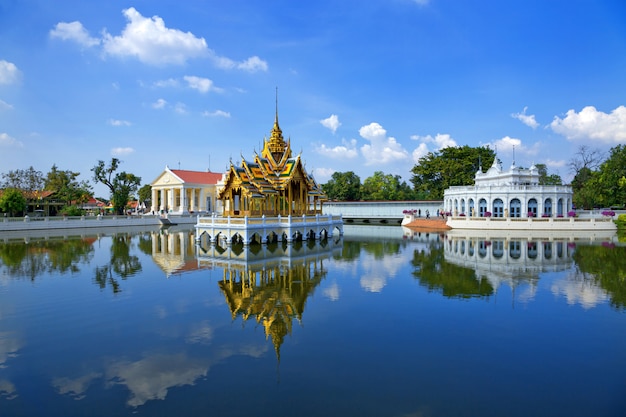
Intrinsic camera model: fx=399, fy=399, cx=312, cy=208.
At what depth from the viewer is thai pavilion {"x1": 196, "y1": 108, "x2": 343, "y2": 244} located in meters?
24.5

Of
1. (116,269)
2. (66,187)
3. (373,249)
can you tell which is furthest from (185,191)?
(116,269)

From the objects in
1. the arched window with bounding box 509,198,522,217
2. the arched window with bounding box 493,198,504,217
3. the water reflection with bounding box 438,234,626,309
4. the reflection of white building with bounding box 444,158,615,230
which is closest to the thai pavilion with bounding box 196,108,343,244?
the water reflection with bounding box 438,234,626,309

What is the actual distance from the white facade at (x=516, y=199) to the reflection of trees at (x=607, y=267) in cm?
1655

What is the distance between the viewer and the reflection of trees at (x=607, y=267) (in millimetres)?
12375

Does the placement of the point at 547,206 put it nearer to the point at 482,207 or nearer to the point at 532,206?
the point at 532,206

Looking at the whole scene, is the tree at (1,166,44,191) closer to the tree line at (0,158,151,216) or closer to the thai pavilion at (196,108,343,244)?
the tree line at (0,158,151,216)

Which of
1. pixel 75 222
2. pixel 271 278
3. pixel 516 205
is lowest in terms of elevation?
pixel 271 278

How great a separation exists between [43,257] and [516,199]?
40.8 metres

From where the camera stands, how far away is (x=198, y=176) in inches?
2443

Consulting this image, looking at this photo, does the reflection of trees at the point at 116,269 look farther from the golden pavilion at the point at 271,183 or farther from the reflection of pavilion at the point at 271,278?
the golden pavilion at the point at 271,183

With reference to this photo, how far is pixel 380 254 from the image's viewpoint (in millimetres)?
21938

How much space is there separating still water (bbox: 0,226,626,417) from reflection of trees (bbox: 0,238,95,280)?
0.44 meters

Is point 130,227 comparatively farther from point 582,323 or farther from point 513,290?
point 582,323

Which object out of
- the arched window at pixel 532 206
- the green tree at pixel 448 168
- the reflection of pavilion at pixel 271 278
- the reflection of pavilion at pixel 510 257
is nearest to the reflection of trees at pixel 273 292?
the reflection of pavilion at pixel 271 278
